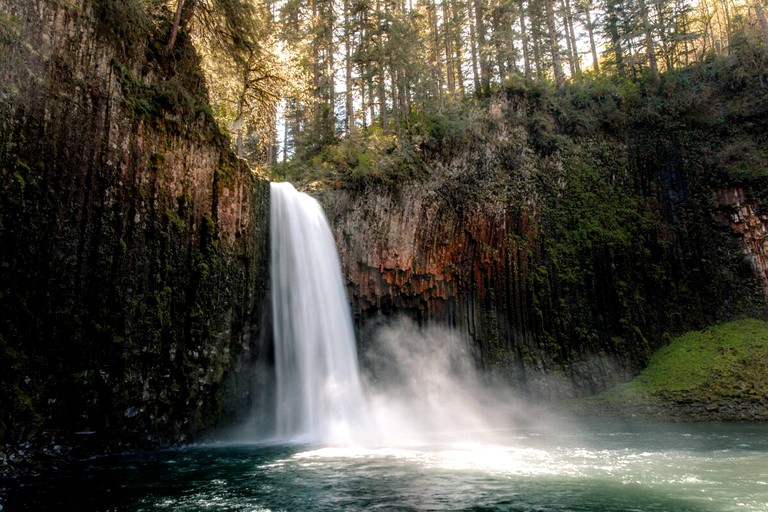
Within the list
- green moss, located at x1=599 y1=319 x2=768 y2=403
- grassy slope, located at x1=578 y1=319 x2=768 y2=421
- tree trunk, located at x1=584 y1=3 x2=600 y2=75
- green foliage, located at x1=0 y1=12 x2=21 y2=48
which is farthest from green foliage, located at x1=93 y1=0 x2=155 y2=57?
tree trunk, located at x1=584 y1=3 x2=600 y2=75

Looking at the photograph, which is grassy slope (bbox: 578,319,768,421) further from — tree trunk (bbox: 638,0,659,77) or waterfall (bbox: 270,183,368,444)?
tree trunk (bbox: 638,0,659,77)

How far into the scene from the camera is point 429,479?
29.6 ft

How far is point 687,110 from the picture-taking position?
82.0ft

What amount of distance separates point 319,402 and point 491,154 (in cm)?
1325

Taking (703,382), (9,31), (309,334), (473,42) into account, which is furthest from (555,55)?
(9,31)

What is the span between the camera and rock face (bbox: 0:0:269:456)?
999cm

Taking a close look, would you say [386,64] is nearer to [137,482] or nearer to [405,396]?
[405,396]

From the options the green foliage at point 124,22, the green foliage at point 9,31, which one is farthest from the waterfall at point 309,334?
the green foliage at point 9,31

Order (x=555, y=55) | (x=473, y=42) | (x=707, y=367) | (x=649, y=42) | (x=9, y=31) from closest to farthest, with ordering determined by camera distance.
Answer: (x=9, y=31) < (x=707, y=367) < (x=555, y=55) < (x=649, y=42) < (x=473, y=42)

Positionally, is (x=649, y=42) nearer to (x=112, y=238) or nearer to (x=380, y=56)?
(x=380, y=56)

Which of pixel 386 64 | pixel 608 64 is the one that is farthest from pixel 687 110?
pixel 386 64

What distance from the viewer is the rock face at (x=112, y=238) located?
32.8 feet

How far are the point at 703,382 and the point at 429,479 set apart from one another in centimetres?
1498

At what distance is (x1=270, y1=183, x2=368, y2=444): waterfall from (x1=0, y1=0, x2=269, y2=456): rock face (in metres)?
1.51
